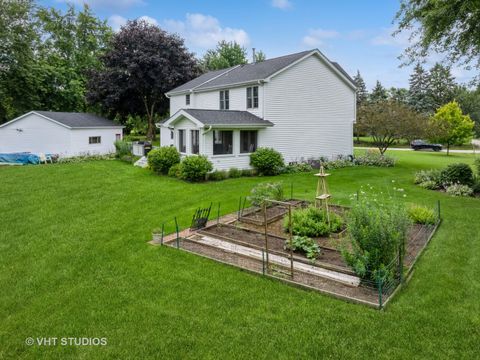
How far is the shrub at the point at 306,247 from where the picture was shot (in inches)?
297

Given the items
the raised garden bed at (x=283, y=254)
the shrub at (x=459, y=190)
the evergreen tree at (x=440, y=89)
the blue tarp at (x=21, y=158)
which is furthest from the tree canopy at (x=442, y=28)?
the evergreen tree at (x=440, y=89)

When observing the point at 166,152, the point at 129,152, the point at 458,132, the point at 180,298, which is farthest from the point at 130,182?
the point at 458,132

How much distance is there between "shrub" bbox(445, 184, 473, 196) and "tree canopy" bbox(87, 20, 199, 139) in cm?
2555

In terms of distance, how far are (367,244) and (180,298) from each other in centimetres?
352

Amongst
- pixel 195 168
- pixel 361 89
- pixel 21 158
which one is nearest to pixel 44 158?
pixel 21 158

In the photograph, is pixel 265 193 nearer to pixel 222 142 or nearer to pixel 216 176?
pixel 216 176

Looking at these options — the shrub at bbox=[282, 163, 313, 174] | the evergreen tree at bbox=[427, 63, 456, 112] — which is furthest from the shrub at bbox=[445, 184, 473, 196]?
the evergreen tree at bbox=[427, 63, 456, 112]

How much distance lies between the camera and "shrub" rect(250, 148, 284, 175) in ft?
65.1

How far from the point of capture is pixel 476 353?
444 cm

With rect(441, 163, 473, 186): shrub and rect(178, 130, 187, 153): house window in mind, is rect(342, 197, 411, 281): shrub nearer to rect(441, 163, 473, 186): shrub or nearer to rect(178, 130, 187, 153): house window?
rect(441, 163, 473, 186): shrub

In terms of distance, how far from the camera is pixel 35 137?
86.3 ft

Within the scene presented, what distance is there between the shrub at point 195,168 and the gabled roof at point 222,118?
76.6 inches

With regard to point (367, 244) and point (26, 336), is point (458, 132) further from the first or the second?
point (26, 336)

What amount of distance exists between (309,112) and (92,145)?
17.1m
